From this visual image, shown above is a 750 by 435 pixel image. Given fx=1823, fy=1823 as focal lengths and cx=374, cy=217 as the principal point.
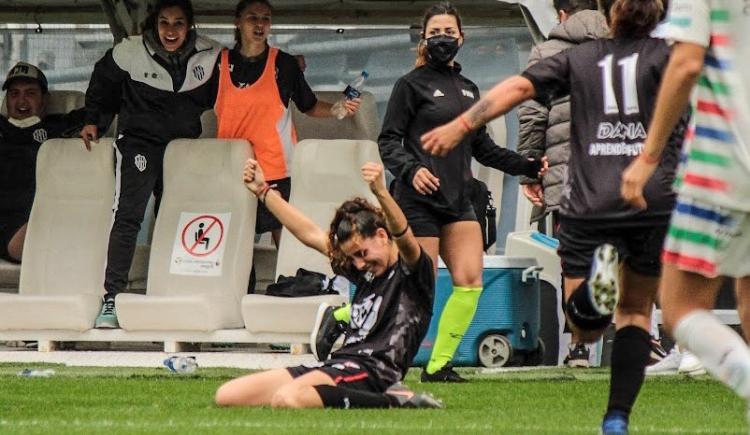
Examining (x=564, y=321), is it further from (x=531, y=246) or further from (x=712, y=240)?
(x=712, y=240)

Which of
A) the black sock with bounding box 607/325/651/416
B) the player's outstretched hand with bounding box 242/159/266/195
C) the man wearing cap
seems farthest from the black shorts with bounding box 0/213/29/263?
the black sock with bounding box 607/325/651/416

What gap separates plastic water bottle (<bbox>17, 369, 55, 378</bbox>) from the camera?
10742mm

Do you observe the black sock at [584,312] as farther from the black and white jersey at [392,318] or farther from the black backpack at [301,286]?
the black backpack at [301,286]

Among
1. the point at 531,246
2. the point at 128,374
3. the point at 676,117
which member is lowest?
the point at 128,374

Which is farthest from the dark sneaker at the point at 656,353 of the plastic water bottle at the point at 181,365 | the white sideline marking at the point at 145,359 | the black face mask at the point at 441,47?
the plastic water bottle at the point at 181,365

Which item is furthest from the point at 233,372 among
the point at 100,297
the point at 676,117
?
the point at 676,117

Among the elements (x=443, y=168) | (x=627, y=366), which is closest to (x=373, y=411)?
(x=627, y=366)

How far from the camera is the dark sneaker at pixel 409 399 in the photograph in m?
8.10

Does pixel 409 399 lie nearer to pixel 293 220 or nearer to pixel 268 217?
pixel 293 220

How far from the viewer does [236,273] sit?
44.9 ft

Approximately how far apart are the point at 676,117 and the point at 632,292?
1118 millimetres

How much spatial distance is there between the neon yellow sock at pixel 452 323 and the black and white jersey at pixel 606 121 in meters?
2.92

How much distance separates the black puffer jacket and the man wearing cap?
454 centimetres

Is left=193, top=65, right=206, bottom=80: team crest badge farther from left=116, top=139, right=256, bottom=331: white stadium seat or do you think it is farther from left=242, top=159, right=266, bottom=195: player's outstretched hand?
left=242, top=159, right=266, bottom=195: player's outstretched hand
